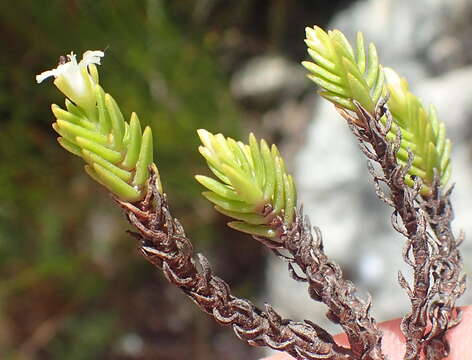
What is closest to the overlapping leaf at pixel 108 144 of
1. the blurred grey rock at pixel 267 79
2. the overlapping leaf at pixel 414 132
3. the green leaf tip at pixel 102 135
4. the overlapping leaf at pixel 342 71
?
the green leaf tip at pixel 102 135

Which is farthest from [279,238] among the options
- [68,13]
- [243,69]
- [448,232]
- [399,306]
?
[243,69]

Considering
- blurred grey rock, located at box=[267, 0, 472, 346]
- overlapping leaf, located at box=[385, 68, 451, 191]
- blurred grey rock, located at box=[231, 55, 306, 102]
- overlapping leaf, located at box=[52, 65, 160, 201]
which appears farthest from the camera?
blurred grey rock, located at box=[231, 55, 306, 102]

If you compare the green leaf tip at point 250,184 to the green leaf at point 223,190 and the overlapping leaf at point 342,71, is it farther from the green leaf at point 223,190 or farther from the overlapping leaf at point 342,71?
the overlapping leaf at point 342,71

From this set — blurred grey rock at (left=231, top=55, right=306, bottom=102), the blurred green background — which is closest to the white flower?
the blurred green background

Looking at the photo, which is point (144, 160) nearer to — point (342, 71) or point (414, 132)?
point (342, 71)

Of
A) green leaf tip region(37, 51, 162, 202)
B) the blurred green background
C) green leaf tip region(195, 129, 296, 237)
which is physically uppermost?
the blurred green background

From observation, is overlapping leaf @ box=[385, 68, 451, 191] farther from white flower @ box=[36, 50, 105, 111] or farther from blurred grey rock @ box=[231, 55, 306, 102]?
blurred grey rock @ box=[231, 55, 306, 102]

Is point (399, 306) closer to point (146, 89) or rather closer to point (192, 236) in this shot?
point (192, 236)
